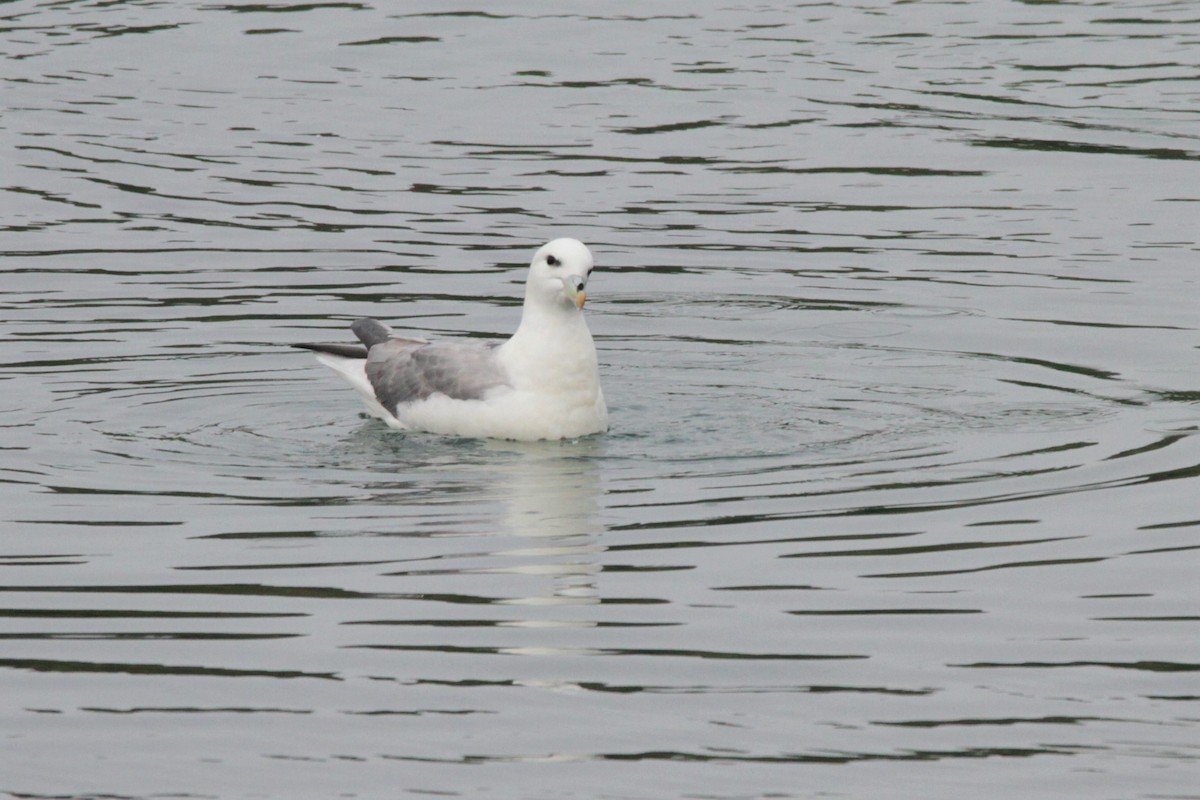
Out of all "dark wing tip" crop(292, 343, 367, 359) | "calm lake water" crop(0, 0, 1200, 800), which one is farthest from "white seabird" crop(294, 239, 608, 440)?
"dark wing tip" crop(292, 343, 367, 359)

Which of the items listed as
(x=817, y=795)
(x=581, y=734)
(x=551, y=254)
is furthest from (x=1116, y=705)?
(x=551, y=254)

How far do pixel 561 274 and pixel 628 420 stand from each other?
1.28m

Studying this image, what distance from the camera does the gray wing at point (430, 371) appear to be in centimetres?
1389

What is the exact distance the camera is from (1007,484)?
482 inches

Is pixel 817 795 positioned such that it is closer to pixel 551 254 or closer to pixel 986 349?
pixel 551 254

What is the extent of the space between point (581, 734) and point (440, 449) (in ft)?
18.1

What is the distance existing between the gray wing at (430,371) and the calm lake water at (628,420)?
0.34 m

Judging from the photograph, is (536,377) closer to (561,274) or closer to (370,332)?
(561,274)

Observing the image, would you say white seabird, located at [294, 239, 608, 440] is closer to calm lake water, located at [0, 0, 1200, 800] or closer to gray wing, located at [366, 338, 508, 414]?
gray wing, located at [366, 338, 508, 414]

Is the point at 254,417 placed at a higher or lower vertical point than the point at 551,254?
lower

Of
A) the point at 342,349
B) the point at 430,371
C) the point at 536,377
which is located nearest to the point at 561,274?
the point at 536,377

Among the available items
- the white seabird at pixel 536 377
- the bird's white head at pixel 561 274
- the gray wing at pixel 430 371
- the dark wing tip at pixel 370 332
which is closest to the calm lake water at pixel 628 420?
the white seabird at pixel 536 377

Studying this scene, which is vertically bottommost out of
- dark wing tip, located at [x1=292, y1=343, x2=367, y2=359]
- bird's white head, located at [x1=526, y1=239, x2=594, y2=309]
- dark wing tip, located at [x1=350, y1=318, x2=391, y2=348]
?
dark wing tip, located at [x1=292, y1=343, x2=367, y2=359]

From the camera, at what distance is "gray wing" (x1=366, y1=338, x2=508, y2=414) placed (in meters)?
13.9
